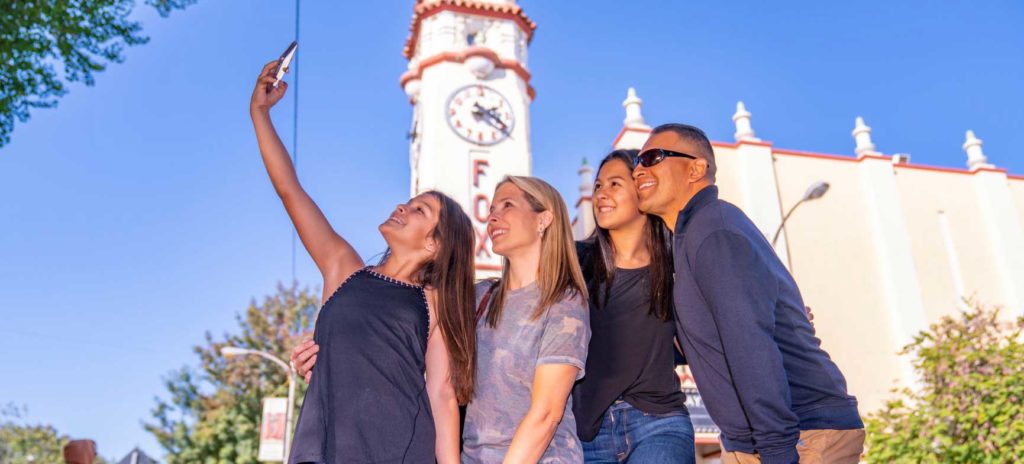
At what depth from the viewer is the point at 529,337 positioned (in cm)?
325

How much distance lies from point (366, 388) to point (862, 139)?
2412 centimetres

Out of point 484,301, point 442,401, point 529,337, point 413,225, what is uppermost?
point 413,225

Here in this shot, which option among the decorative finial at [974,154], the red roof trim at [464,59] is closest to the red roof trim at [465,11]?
the red roof trim at [464,59]

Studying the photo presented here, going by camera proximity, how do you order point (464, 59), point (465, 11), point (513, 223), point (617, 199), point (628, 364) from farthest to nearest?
point (465, 11)
point (464, 59)
point (617, 199)
point (513, 223)
point (628, 364)

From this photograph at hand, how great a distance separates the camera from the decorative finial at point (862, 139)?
23.9 meters

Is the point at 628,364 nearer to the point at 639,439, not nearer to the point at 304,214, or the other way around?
the point at 639,439

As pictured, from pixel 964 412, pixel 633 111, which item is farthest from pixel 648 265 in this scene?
pixel 633 111

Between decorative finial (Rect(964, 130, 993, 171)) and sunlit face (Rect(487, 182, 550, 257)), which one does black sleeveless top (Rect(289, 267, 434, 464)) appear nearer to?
sunlit face (Rect(487, 182, 550, 257))

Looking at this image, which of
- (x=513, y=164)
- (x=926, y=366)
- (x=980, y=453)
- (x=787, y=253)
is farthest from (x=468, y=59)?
(x=980, y=453)

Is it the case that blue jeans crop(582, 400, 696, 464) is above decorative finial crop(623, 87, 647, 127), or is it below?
below

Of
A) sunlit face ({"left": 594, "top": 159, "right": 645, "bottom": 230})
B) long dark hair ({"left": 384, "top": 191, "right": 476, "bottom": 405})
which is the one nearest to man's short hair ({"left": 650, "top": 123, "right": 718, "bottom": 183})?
sunlit face ({"left": 594, "top": 159, "right": 645, "bottom": 230})

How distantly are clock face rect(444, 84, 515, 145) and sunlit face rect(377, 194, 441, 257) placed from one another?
741 inches

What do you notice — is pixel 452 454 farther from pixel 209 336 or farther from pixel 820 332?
pixel 209 336

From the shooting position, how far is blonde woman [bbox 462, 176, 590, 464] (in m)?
3.03
